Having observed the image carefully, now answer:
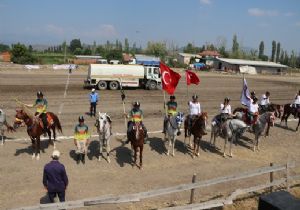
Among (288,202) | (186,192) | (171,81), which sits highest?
(171,81)

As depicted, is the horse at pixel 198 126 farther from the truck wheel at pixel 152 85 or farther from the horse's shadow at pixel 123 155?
the truck wheel at pixel 152 85

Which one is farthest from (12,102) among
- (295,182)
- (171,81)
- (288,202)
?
(288,202)

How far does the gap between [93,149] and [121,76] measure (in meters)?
21.2

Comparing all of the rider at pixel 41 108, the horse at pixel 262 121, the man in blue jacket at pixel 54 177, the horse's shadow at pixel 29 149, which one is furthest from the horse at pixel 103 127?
the horse at pixel 262 121

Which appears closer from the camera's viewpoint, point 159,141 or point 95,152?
point 95,152

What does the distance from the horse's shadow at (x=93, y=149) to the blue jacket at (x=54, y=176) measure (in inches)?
215

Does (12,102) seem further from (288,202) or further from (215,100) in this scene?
(288,202)

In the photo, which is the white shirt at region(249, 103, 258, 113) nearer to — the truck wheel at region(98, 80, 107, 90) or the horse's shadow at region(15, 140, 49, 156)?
the horse's shadow at region(15, 140, 49, 156)

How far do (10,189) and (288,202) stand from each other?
8829 millimetres

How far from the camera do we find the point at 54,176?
927cm

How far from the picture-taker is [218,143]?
60.2 feet

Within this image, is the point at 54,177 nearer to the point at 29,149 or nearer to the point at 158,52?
the point at 29,149

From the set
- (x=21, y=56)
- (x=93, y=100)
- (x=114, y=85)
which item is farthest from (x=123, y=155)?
(x=21, y=56)

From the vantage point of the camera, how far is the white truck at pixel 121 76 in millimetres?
35875
